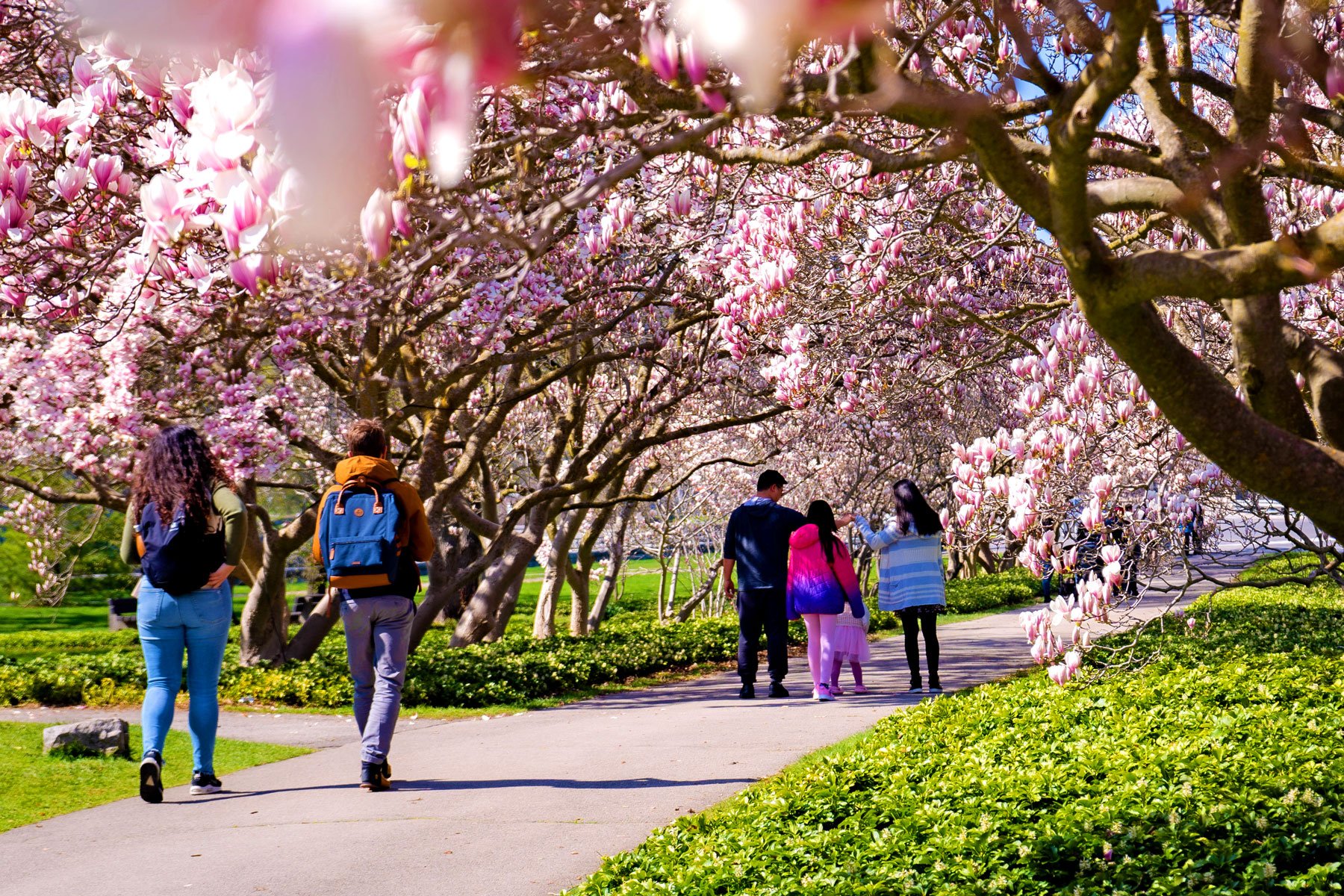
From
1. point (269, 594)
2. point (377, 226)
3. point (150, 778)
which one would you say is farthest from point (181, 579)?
point (269, 594)

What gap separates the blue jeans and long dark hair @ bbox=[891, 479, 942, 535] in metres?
5.63

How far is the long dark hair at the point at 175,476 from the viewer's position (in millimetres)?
6223

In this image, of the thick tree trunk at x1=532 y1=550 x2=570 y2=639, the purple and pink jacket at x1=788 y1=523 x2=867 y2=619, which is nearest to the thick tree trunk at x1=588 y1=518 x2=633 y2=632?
the thick tree trunk at x1=532 y1=550 x2=570 y2=639

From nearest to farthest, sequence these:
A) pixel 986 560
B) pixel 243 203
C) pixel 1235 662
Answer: pixel 243 203, pixel 1235 662, pixel 986 560

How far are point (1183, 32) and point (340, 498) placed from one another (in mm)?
4823

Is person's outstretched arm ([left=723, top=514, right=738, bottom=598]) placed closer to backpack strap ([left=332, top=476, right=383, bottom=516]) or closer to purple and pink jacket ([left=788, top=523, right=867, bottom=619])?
purple and pink jacket ([left=788, top=523, right=867, bottom=619])

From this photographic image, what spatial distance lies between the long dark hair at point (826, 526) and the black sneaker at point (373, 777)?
4664mm

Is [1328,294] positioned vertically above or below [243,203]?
above

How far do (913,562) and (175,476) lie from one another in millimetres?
5993

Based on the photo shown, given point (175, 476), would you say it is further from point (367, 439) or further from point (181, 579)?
point (367, 439)

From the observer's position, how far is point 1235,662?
971cm

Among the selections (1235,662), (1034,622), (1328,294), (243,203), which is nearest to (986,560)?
(1235,662)

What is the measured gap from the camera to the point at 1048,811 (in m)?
4.98

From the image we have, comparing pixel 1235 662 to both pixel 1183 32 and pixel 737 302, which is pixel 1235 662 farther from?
pixel 1183 32
